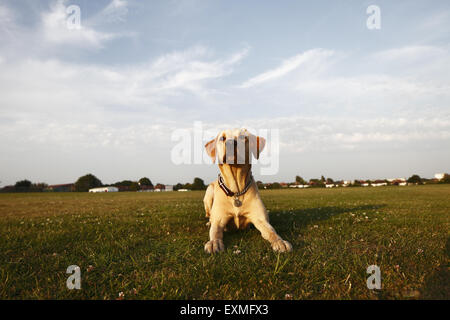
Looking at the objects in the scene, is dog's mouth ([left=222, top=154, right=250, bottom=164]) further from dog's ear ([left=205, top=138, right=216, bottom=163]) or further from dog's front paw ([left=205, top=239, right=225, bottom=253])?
dog's front paw ([left=205, top=239, right=225, bottom=253])

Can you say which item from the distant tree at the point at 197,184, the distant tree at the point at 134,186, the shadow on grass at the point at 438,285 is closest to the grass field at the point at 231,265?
the shadow on grass at the point at 438,285

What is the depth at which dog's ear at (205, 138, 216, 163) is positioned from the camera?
5813 millimetres

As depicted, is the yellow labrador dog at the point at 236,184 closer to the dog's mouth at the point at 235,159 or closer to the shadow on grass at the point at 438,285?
the dog's mouth at the point at 235,159

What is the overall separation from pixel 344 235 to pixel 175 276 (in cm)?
379

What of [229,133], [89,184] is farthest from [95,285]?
[89,184]

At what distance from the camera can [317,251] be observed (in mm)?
4176

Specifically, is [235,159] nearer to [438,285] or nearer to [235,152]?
[235,152]

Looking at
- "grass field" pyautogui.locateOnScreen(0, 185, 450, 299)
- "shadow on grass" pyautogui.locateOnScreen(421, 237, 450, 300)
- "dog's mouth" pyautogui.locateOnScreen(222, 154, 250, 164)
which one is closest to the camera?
"shadow on grass" pyautogui.locateOnScreen(421, 237, 450, 300)

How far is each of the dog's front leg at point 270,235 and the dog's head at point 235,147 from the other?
4.00ft

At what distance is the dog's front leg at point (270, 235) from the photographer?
431 centimetres

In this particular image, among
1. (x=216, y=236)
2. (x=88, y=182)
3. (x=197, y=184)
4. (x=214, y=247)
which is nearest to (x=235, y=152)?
(x=216, y=236)

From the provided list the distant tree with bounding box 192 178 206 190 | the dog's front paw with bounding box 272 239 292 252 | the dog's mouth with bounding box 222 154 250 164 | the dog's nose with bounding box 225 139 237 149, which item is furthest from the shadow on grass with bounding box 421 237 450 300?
the distant tree with bounding box 192 178 206 190

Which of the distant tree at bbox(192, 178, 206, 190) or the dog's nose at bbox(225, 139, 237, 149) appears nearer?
the dog's nose at bbox(225, 139, 237, 149)
